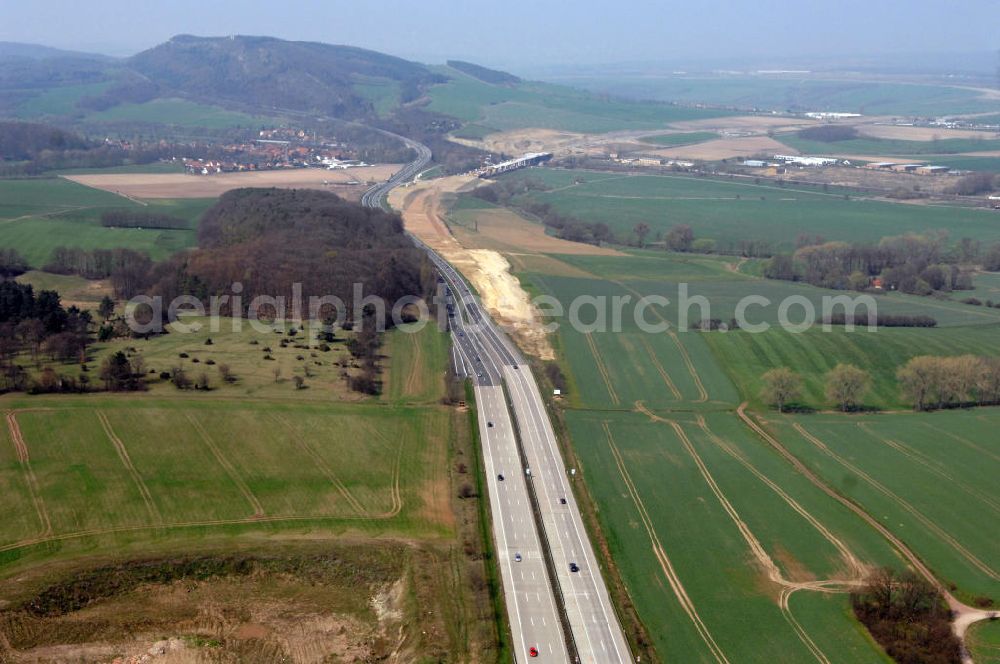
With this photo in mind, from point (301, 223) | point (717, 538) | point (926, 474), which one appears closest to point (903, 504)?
point (926, 474)

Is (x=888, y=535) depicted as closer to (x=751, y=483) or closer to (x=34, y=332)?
(x=751, y=483)

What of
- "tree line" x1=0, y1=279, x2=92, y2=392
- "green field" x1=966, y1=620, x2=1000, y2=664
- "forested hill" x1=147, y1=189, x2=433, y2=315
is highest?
"forested hill" x1=147, y1=189, x2=433, y2=315

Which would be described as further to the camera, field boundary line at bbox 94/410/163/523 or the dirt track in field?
the dirt track in field

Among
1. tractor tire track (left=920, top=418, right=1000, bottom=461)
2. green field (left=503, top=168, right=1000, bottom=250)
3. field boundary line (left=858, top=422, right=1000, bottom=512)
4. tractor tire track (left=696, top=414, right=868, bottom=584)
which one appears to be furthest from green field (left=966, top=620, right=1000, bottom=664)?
green field (left=503, top=168, right=1000, bottom=250)

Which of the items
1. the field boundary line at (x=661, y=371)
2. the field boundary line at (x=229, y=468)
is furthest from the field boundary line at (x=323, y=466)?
the field boundary line at (x=661, y=371)

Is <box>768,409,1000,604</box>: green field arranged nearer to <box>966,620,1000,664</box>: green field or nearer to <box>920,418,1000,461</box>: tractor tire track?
<box>920,418,1000,461</box>: tractor tire track

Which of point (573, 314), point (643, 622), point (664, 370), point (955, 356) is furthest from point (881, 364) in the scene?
point (643, 622)
